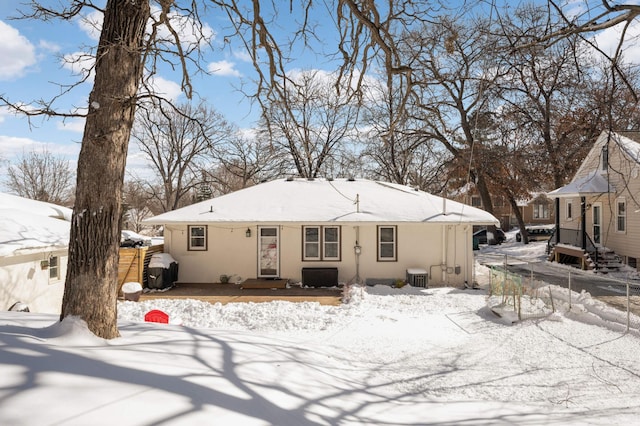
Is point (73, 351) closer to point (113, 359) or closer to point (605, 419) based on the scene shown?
point (113, 359)

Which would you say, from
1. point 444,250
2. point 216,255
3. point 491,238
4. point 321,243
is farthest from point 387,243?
point 491,238

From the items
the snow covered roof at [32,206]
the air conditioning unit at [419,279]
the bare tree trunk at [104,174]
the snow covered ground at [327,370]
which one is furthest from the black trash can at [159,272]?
the bare tree trunk at [104,174]

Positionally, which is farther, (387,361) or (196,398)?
(387,361)

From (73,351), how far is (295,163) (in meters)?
28.1

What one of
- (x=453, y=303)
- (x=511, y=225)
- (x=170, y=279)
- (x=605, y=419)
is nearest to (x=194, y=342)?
(x=605, y=419)

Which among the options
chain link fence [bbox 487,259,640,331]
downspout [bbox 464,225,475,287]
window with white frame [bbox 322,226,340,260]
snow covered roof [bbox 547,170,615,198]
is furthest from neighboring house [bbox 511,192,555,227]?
chain link fence [bbox 487,259,640,331]

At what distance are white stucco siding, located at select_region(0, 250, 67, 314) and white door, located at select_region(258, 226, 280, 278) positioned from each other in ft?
20.4

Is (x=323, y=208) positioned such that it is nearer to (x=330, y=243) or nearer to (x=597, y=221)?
(x=330, y=243)

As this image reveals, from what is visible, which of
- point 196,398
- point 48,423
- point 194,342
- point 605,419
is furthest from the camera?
point 194,342

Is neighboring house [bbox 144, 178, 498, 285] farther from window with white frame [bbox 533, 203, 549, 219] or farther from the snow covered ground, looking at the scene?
window with white frame [bbox 533, 203, 549, 219]

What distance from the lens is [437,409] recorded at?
4766mm

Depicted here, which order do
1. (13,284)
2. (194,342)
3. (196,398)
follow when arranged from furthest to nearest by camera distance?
(13,284) < (194,342) < (196,398)

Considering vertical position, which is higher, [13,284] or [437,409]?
[13,284]

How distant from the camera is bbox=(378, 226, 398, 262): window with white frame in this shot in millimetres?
15070
